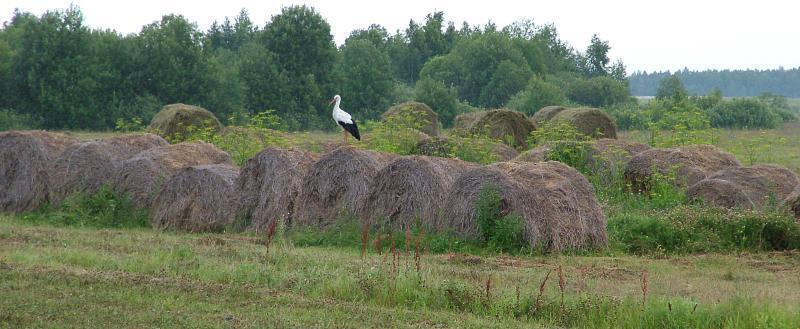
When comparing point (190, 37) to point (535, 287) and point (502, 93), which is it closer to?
point (502, 93)

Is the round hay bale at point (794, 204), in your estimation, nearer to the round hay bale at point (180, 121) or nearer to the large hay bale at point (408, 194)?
the large hay bale at point (408, 194)

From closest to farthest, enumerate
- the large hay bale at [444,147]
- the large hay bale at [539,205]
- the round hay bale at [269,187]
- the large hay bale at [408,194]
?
the large hay bale at [539,205] < the large hay bale at [408,194] < the round hay bale at [269,187] < the large hay bale at [444,147]

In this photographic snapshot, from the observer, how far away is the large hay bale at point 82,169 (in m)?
19.7

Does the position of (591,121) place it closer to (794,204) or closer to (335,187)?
(794,204)

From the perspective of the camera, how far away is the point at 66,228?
57.4 ft

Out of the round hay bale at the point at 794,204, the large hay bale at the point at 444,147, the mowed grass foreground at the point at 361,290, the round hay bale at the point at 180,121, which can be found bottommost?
Answer: the round hay bale at the point at 794,204

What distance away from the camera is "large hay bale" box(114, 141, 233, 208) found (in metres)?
19.0

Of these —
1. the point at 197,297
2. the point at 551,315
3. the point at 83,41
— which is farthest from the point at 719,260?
the point at 83,41

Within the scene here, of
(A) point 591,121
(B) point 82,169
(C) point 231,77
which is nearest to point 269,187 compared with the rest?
(B) point 82,169

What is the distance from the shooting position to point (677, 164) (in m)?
21.3

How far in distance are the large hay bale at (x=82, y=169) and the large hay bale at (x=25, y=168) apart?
0.28m

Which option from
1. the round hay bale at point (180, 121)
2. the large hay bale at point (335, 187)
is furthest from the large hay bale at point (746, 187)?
the round hay bale at point (180, 121)

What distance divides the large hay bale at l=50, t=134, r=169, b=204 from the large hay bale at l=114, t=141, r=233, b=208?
358mm

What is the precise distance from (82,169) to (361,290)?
11.1 meters
